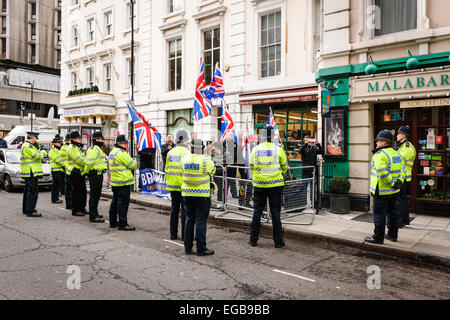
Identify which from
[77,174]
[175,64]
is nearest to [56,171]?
[77,174]

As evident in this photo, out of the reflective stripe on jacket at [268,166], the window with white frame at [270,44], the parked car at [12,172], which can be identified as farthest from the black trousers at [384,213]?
the parked car at [12,172]

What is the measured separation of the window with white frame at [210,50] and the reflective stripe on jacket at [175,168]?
11461 mm

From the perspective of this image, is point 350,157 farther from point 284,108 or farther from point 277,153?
point 284,108

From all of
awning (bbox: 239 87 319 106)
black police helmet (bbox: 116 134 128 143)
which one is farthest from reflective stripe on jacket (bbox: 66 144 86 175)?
awning (bbox: 239 87 319 106)

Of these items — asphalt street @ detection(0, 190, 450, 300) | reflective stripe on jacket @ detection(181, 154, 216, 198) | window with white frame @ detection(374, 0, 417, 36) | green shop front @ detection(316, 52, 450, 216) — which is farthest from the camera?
window with white frame @ detection(374, 0, 417, 36)

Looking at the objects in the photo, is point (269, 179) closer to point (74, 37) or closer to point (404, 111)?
point (404, 111)

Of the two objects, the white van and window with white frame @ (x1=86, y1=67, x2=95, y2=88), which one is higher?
window with white frame @ (x1=86, y1=67, x2=95, y2=88)

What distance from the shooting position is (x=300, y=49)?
1423cm

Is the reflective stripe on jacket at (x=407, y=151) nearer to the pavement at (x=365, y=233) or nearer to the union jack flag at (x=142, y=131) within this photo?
the pavement at (x=365, y=233)

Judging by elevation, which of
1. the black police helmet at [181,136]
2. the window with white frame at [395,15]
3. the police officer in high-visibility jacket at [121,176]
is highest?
the window with white frame at [395,15]

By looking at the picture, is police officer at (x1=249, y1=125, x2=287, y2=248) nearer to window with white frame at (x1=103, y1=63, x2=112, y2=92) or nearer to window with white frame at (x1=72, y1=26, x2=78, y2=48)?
window with white frame at (x1=103, y1=63, x2=112, y2=92)

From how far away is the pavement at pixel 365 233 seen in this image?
595 centimetres

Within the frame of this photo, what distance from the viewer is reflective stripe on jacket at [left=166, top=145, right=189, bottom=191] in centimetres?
672

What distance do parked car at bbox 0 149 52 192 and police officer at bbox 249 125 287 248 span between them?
32.7ft
